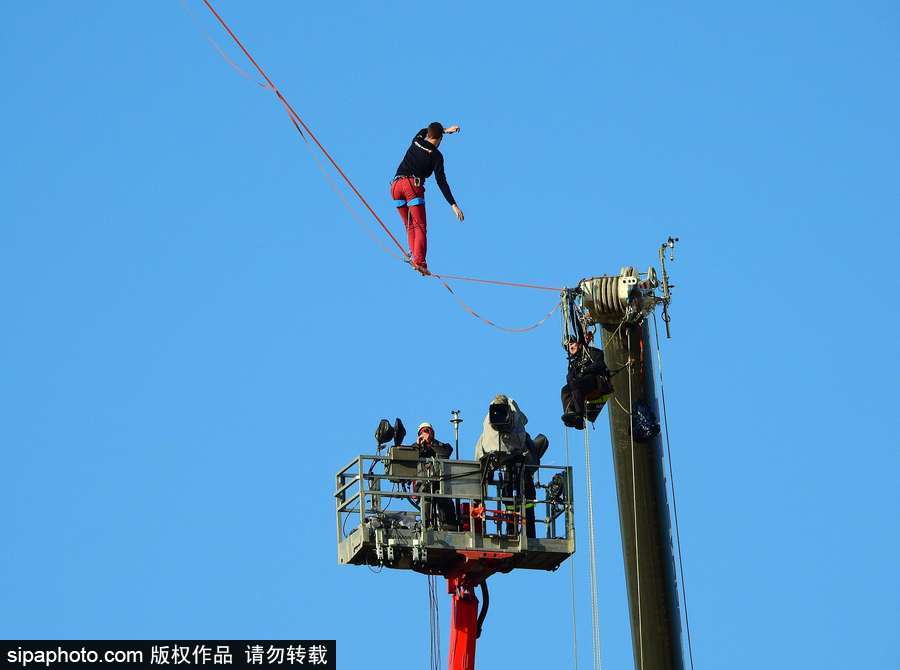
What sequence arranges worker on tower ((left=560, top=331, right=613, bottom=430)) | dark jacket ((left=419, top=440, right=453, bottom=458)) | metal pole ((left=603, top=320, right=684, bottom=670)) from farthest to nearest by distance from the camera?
dark jacket ((left=419, top=440, right=453, bottom=458)) < worker on tower ((left=560, top=331, right=613, bottom=430)) < metal pole ((left=603, top=320, right=684, bottom=670))

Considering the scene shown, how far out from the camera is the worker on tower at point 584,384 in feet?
167

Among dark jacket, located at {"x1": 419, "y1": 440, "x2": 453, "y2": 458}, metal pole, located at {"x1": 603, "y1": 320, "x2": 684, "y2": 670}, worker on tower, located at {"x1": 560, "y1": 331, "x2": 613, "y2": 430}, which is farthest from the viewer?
dark jacket, located at {"x1": 419, "y1": 440, "x2": 453, "y2": 458}

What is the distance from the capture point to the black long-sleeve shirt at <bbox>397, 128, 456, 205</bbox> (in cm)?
5375

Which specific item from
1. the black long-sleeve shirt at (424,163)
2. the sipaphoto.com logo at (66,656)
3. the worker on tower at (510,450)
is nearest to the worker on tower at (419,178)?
the black long-sleeve shirt at (424,163)

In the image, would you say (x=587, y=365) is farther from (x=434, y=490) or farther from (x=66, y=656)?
(x=66, y=656)

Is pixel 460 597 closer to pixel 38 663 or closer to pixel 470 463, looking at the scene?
pixel 470 463

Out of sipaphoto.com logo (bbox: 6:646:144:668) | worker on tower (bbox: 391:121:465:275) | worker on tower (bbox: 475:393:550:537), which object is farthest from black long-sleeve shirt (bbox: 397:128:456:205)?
sipaphoto.com logo (bbox: 6:646:144:668)

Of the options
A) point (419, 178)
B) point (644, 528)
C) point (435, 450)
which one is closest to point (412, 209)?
point (419, 178)

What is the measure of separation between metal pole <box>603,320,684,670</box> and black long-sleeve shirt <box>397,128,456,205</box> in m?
4.85

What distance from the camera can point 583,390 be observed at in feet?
168

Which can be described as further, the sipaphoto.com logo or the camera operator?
the camera operator

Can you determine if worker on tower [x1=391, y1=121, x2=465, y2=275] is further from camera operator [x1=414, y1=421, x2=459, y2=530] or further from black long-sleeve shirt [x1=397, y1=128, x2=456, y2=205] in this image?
camera operator [x1=414, y1=421, x2=459, y2=530]

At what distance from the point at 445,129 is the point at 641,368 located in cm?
552

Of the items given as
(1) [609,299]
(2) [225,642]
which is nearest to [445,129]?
(1) [609,299]
